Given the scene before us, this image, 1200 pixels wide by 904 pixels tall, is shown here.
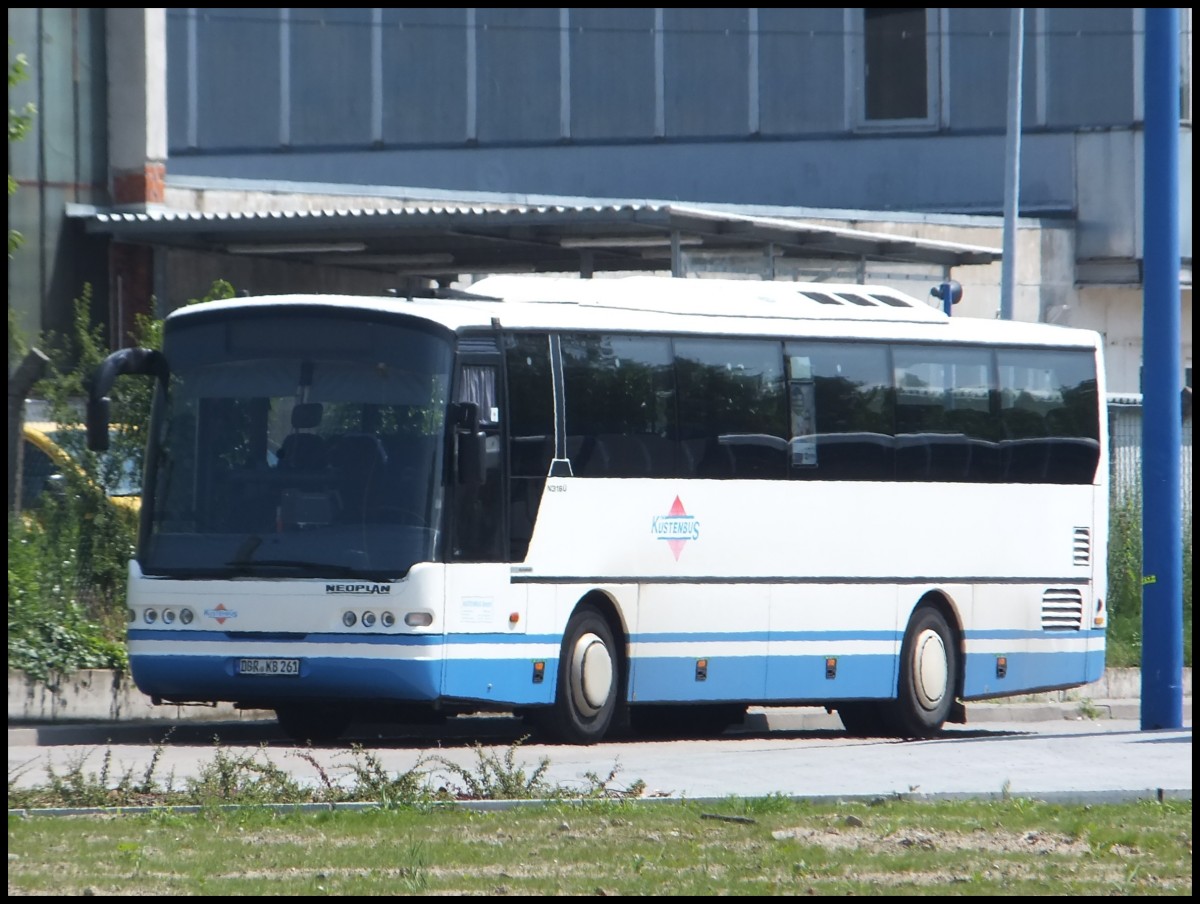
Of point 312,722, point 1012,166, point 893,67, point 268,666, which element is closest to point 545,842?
point 268,666

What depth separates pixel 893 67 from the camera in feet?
145

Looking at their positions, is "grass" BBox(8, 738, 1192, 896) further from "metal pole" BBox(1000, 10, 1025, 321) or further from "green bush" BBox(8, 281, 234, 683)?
"metal pole" BBox(1000, 10, 1025, 321)

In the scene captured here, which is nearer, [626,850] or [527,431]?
[626,850]

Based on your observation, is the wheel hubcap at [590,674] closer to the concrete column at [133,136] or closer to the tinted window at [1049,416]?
the tinted window at [1049,416]

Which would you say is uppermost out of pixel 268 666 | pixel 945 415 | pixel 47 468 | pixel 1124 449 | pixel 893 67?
pixel 893 67

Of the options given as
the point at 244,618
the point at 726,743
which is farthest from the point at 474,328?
the point at 726,743

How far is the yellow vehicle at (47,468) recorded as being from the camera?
61.1 feet

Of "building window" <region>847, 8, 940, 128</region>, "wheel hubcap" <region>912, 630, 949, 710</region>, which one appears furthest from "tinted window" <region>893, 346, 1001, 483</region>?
"building window" <region>847, 8, 940, 128</region>

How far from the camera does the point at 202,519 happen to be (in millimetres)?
15695

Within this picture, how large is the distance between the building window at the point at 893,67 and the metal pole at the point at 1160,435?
27.7 m

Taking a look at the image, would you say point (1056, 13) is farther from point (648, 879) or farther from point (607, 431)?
point (648, 879)

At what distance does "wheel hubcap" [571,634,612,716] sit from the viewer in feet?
52.8

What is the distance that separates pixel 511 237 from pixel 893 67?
21.0 metres

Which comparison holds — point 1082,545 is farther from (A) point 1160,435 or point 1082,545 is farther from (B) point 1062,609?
(A) point 1160,435
